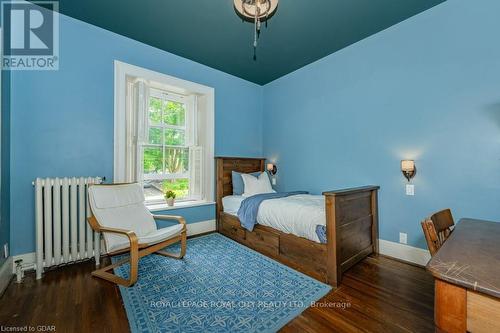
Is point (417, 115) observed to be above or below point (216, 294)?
above

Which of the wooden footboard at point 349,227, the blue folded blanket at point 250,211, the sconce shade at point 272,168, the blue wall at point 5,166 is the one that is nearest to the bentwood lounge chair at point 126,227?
the blue wall at point 5,166

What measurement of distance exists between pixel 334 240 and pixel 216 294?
3.76 feet

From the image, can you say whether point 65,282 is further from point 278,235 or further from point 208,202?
point 278,235

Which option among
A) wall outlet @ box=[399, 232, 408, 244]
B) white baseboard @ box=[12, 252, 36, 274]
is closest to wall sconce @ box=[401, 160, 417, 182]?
wall outlet @ box=[399, 232, 408, 244]

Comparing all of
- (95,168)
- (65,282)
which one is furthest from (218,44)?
(65,282)

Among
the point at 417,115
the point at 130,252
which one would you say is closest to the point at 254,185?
the point at 130,252

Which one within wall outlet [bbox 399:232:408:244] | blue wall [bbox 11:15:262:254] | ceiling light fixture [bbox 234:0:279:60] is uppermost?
ceiling light fixture [bbox 234:0:279:60]

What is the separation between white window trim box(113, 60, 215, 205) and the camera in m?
2.62

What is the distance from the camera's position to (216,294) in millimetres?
1779

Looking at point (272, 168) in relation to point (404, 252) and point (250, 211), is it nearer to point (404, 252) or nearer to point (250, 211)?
point (250, 211)

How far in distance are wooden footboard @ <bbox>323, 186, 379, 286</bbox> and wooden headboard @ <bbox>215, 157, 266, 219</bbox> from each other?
1.93 metres

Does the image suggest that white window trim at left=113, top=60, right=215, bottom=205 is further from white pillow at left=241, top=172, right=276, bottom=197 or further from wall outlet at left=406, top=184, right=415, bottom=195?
wall outlet at left=406, top=184, right=415, bottom=195

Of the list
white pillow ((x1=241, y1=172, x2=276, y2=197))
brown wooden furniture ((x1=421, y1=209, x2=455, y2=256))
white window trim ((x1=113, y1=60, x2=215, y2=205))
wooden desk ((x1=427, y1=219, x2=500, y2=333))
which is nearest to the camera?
wooden desk ((x1=427, y1=219, x2=500, y2=333))

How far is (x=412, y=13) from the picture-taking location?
231 centimetres
